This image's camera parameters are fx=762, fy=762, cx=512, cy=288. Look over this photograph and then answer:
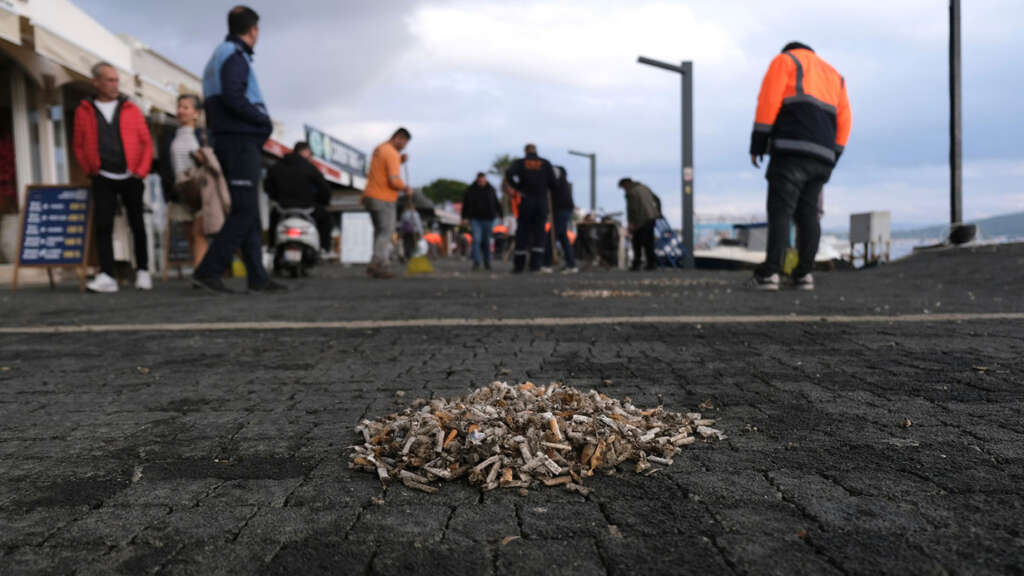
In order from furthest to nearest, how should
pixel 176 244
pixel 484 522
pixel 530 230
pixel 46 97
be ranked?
1. pixel 530 230
2. pixel 176 244
3. pixel 46 97
4. pixel 484 522

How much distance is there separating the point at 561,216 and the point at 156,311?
11.2 meters

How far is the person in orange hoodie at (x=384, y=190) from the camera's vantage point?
A: 11.0 m

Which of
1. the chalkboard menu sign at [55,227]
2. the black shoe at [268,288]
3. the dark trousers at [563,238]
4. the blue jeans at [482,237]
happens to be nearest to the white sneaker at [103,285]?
the chalkboard menu sign at [55,227]

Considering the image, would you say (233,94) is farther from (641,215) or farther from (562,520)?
(641,215)

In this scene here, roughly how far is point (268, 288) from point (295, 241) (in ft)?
11.8

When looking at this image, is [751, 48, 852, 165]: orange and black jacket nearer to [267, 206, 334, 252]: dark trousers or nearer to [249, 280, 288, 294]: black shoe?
[249, 280, 288, 294]: black shoe

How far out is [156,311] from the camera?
231 inches

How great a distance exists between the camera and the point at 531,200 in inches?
530

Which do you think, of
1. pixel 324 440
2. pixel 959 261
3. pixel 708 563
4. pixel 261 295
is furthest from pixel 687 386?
pixel 959 261

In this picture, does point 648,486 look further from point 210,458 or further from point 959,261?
point 959,261

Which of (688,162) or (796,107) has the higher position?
(688,162)

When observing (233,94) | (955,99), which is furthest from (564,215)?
(233,94)

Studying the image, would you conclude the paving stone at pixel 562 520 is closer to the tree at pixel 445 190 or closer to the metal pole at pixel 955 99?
the metal pole at pixel 955 99

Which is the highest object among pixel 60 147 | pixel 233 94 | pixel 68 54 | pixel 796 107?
pixel 68 54
